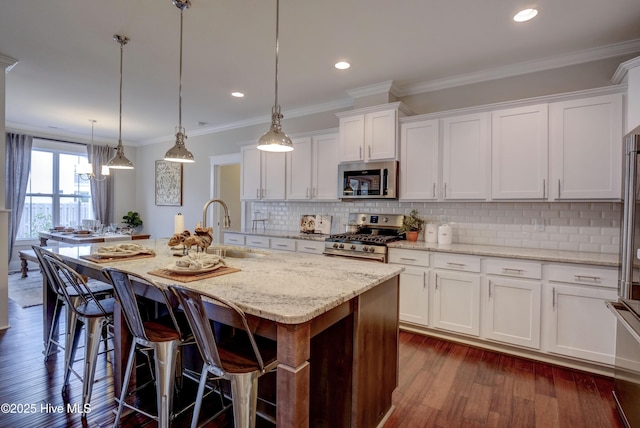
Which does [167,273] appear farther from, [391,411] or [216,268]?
[391,411]

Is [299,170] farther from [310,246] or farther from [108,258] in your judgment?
[108,258]

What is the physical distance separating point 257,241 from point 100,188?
4.48 metres

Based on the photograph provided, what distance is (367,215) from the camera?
164 inches

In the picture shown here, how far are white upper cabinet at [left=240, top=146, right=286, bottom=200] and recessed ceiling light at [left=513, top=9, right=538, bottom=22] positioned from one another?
10.1 ft

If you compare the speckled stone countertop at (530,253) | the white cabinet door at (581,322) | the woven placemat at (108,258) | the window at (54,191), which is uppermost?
the window at (54,191)

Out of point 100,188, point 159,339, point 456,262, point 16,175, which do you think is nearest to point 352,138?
point 456,262

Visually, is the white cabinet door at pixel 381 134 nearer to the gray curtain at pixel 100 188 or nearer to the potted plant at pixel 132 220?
the potted plant at pixel 132 220

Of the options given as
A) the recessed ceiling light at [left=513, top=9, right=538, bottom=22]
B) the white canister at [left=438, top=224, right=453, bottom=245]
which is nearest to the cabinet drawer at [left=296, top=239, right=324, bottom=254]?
the white canister at [left=438, top=224, right=453, bottom=245]

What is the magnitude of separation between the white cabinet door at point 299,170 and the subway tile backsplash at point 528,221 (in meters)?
0.84

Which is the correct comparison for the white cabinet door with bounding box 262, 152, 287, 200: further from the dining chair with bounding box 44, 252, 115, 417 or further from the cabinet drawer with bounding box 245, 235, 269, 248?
the dining chair with bounding box 44, 252, 115, 417

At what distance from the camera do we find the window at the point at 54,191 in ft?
20.4

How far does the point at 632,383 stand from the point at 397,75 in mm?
3129

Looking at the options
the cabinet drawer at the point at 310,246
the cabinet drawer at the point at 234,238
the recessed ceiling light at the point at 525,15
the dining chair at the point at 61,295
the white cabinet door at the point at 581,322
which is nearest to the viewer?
the dining chair at the point at 61,295

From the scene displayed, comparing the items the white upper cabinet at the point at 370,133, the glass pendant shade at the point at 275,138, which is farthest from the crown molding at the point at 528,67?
the glass pendant shade at the point at 275,138
